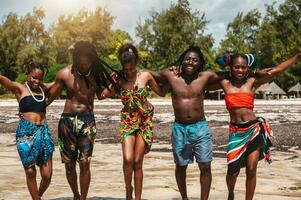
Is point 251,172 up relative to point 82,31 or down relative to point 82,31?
down

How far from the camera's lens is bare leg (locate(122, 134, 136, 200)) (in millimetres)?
6117

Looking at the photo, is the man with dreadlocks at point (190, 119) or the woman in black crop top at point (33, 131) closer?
the woman in black crop top at point (33, 131)

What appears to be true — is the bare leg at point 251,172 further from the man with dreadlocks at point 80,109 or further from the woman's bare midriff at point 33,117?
the woman's bare midriff at point 33,117

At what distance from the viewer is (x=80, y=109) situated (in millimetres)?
6129

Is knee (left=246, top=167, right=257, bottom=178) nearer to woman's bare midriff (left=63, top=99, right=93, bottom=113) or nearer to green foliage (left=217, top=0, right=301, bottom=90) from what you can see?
woman's bare midriff (left=63, top=99, right=93, bottom=113)

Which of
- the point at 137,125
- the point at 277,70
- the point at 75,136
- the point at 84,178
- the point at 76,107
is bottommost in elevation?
the point at 84,178

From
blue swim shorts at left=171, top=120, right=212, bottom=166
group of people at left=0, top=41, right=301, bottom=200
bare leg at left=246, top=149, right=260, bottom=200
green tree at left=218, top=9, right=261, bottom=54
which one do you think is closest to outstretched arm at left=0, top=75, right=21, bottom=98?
group of people at left=0, top=41, right=301, bottom=200

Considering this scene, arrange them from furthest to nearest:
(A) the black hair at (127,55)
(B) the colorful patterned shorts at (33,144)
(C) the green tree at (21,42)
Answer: (C) the green tree at (21,42) < (A) the black hair at (127,55) < (B) the colorful patterned shorts at (33,144)

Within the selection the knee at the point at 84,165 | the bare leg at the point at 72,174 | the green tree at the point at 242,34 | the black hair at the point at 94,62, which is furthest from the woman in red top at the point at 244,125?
the green tree at the point at 242,34

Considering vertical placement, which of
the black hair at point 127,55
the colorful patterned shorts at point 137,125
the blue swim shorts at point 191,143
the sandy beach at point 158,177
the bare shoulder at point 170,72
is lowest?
the sandy beach at point 158,177

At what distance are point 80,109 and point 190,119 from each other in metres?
1.31

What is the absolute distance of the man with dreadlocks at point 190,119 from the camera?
6.24 metres

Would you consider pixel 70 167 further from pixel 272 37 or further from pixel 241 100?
pixel 272 37

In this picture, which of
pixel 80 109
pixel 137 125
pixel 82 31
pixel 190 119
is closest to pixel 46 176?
pixel 80 109
